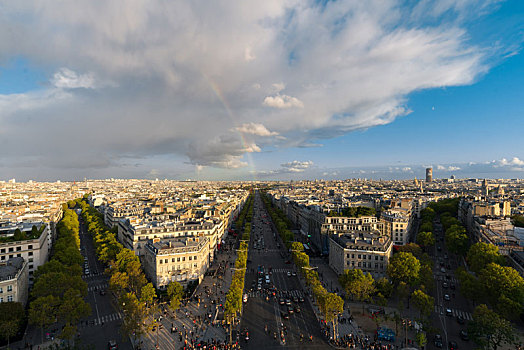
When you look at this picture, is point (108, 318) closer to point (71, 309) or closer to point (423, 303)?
point (71, 309)

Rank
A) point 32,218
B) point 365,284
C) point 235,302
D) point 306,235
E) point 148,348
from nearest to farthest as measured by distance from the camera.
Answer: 1. point 148,348
2. point 235,302
3. point 365,284
4. point 32,218
5. point 306,235

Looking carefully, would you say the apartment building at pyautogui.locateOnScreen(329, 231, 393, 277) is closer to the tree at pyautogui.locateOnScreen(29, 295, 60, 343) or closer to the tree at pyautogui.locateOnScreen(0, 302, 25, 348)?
the tree at pyautogui.locateOnScreen(29, 295, 60, 343)

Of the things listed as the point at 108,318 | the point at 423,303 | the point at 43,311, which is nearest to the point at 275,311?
the point at 423,303

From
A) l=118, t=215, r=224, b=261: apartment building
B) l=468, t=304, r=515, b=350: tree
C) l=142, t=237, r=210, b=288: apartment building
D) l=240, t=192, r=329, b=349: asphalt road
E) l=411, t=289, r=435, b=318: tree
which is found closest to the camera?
l=468, t=304, r=515, b=350: tree

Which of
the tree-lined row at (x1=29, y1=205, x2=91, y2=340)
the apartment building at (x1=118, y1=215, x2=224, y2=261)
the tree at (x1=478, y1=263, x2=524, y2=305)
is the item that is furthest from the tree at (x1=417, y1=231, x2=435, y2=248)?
the tree-lined row at (x1=29, y1=205, x2=91, y2=340)

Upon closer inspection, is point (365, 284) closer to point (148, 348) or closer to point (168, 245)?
point (148, 348)

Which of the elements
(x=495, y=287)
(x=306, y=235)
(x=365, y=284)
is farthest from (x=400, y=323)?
(x=306, y=235)

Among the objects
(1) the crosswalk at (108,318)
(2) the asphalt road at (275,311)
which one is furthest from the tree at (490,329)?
(1) the crosswalk at (108,318)
